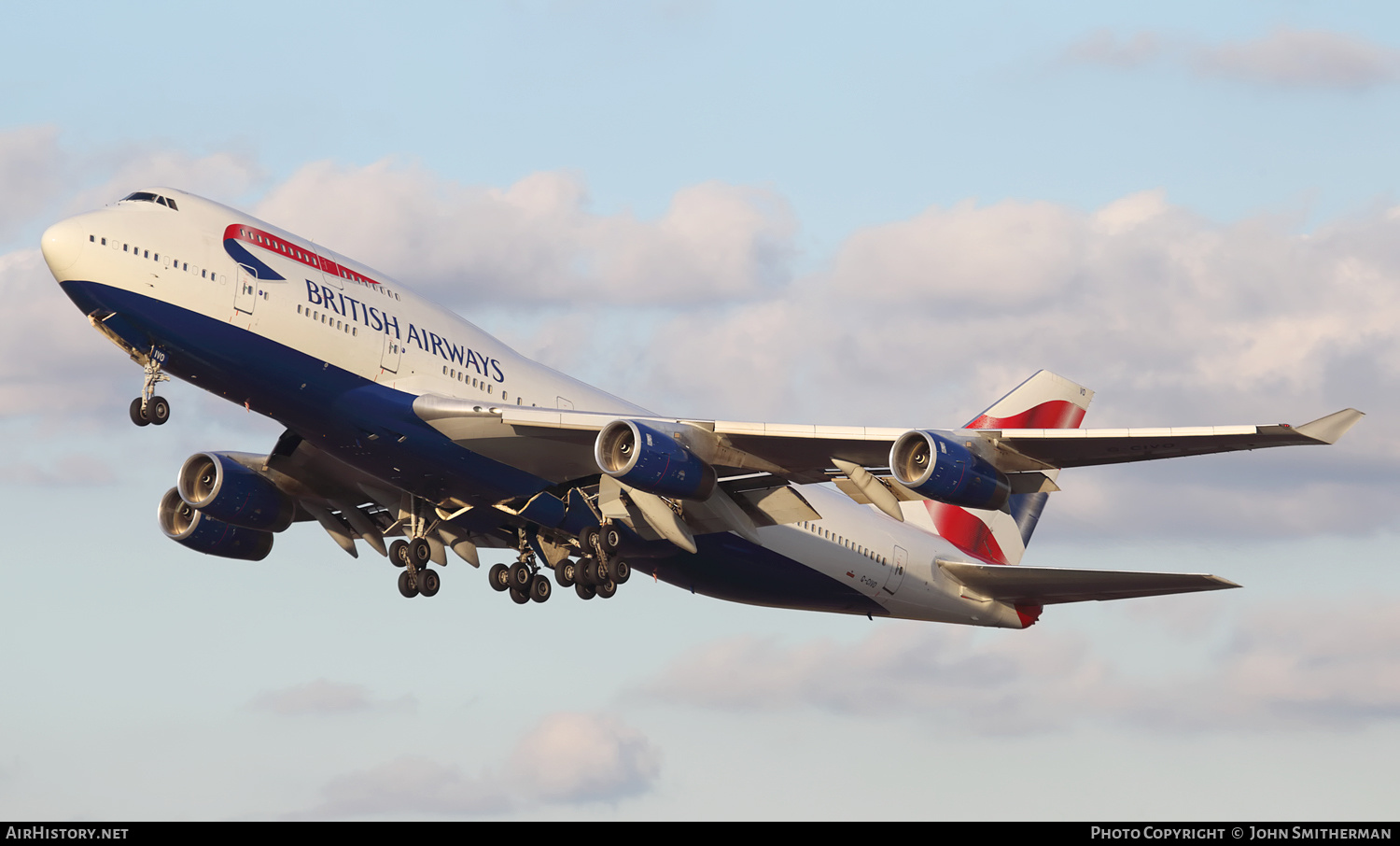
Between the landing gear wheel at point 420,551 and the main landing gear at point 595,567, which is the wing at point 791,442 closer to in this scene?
the main landing gear at point 595,567

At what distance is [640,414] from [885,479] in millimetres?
7164

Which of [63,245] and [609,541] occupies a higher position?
[63,245]

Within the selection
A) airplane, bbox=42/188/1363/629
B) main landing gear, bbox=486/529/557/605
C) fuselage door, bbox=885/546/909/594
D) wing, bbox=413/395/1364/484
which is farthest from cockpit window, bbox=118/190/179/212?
fuselage door, bbox=885/546/909/594

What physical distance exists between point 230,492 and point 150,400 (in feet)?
27.5

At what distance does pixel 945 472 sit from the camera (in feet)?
104

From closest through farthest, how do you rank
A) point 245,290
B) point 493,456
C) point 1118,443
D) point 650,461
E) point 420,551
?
1. point 1118,443
2. point 245,290
3. point 650,461
4. point 493,456
5. point 420,551

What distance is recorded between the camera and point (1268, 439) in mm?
29641

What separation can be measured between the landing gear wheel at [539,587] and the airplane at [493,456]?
0.15 feet

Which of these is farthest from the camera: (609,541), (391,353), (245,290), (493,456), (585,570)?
(585,570)

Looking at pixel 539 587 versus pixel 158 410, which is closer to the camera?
pixel 158 410

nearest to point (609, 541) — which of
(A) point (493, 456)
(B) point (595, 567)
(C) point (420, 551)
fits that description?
(B) point (595, 567)

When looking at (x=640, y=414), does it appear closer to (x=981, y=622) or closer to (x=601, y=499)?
(x=601, y=499)

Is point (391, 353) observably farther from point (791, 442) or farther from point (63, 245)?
point (791, 442)
